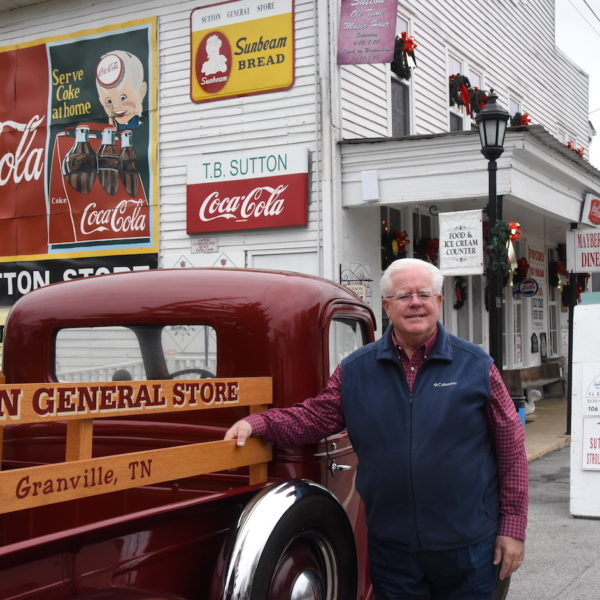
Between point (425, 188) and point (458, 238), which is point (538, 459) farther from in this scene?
point (425, 188)

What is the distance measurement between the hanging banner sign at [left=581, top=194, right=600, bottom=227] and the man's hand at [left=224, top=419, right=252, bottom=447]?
11.6 meters

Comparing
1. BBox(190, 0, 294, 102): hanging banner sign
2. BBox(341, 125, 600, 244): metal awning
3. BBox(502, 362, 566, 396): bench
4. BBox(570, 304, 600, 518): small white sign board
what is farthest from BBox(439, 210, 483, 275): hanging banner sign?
BBox(502, 362, 566, 396): bench

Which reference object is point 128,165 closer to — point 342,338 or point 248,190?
point 248,190

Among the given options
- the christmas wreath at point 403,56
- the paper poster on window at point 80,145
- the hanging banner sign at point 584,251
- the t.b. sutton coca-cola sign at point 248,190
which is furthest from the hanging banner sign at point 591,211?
the paper poster on window at point 80,145

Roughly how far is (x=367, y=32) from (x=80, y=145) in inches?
204

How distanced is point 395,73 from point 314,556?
425 inches

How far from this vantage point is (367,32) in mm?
10953

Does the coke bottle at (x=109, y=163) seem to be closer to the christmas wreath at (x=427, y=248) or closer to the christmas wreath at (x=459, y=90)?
the christmas wreath at (x=427, y=248)

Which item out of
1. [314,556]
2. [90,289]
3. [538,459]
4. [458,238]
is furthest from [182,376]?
[538,459]

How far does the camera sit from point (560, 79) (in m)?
20.6

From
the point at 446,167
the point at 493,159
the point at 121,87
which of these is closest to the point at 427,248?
the point at 446,167

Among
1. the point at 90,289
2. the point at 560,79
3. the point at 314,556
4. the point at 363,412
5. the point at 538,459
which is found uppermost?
the point at 560,79

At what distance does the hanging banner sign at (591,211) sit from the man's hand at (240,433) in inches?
457

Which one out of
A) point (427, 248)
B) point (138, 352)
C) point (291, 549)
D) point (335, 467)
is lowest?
point (291, 549)
